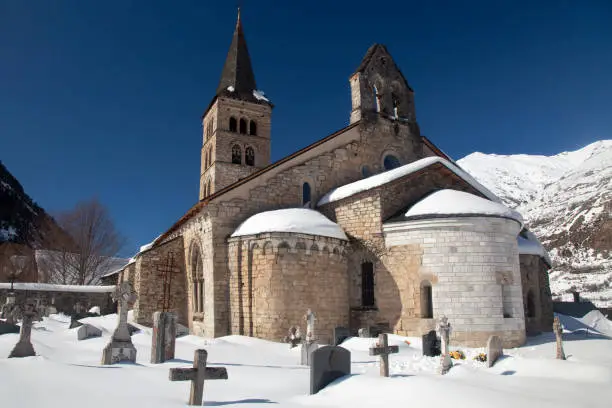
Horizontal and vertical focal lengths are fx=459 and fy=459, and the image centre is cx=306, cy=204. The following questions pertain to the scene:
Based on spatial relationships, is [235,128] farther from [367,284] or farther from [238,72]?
[367,284]

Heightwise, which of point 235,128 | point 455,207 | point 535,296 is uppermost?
point 235,128

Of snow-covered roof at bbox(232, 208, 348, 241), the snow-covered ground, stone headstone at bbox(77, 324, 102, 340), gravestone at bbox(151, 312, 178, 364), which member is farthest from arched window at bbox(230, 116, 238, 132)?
the snow-covered ground

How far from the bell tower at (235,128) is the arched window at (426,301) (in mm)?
22127

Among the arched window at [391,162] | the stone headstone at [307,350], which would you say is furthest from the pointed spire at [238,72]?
the stone headstone at [307,350]

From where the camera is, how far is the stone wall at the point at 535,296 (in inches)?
776

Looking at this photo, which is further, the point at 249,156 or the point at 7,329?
the point at 249,156

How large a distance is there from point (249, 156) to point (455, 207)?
24.1 m

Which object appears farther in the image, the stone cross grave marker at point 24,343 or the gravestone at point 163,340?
the gravestone at point 163,340

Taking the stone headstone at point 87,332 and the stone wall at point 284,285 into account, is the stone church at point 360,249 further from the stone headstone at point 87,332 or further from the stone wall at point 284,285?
the stone headstone at point 87,332

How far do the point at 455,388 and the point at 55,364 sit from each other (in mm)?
6580

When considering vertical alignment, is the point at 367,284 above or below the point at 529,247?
below

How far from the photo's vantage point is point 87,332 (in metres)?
16.5

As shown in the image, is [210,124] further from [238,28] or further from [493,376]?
[493,376]

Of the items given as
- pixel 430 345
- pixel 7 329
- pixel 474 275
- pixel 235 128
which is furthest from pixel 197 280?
pixel 235 128
